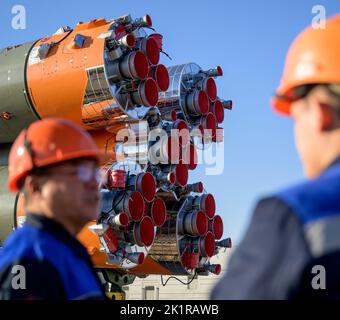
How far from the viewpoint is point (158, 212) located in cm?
916

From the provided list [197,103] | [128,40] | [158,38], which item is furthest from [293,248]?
[197,103]

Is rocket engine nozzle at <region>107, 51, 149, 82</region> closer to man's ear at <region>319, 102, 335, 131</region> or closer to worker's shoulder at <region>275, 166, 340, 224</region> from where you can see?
man's ear at <region>319, 102, 335, 131</region>

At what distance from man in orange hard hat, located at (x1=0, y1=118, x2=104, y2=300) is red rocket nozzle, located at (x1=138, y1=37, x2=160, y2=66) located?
6611 mm

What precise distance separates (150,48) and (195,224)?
3.28 m

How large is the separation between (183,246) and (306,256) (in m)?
9.18

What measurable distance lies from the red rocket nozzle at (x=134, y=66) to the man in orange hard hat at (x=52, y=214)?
586 centimetres

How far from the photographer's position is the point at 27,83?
827 cm

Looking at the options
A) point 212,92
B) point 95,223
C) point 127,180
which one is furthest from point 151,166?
point 212,92

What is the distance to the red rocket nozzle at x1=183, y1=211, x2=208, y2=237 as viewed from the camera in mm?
9945

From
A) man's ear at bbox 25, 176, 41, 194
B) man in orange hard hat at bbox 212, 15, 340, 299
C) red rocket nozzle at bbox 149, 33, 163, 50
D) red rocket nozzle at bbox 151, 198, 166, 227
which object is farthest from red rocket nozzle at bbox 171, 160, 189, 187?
man in orange hard hat at bbox 212, 15, 340, 299

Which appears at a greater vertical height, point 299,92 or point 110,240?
point 299,92

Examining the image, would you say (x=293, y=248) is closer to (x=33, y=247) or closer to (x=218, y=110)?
(x=33, y=247)

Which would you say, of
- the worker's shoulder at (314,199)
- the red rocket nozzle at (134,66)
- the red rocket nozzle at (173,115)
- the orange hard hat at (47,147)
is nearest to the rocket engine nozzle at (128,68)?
the red rocket nozzle at (134,66)

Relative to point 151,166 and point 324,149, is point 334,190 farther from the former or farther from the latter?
point 151,166
